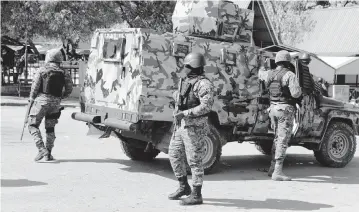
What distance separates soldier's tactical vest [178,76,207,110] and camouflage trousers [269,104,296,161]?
89.3 inches

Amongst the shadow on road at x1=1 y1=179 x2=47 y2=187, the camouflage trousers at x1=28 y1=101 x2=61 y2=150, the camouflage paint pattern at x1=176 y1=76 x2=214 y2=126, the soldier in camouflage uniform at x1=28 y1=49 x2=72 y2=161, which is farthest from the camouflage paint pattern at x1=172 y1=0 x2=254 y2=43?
the shadow on road at x1=1 y1=179 x2=47 y2=187

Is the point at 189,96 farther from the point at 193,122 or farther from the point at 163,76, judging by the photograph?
the point at 163,76

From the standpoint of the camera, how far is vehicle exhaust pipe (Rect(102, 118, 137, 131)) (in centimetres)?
887

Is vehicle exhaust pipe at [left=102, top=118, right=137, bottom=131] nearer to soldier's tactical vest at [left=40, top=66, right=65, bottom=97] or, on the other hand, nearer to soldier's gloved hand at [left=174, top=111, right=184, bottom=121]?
soldier's tactical vest at [left=40, top=66, right=65, bottom=97]

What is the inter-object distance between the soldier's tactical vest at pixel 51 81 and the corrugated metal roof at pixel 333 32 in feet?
121

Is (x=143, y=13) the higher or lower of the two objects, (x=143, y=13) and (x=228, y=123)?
the higher

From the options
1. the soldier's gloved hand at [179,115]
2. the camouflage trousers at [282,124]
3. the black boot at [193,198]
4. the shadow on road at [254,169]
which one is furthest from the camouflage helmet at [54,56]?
the black boot at [193,198]

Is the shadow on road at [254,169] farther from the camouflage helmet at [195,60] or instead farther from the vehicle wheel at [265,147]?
the camouflage helmet at [195,60]

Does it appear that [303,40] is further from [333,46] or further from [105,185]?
[105,185]

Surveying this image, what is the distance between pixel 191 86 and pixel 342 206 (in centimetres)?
227

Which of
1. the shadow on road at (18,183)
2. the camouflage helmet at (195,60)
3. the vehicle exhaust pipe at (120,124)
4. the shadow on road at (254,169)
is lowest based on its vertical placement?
the shadow on road at (254,169)

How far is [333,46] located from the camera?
46.2 metres

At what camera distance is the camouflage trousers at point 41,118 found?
396 inches

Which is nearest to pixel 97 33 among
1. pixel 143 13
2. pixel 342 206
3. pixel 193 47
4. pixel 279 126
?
pixel 193 47
